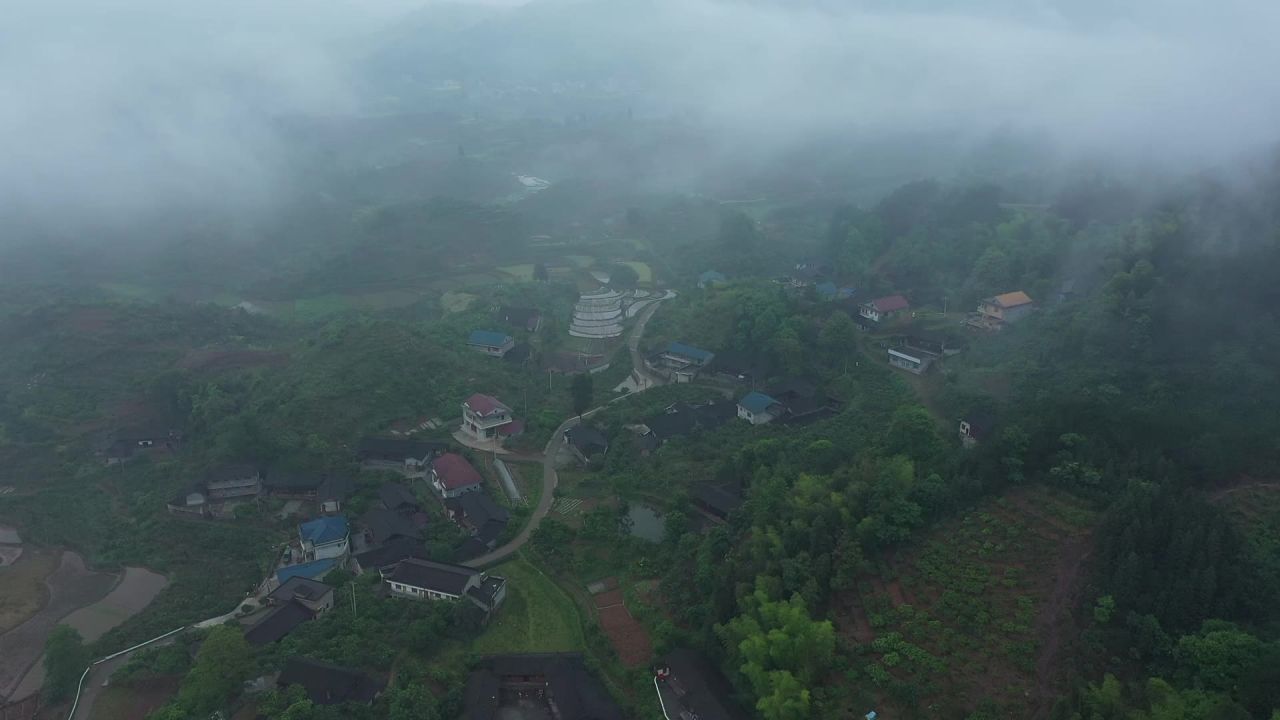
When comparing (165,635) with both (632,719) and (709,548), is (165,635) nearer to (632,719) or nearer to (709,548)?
(632,719)

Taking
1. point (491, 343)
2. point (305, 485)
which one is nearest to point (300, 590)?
point (305, 485)

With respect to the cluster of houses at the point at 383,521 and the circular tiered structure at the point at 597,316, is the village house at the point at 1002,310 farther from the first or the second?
the cluster of houses at the point at 383,521

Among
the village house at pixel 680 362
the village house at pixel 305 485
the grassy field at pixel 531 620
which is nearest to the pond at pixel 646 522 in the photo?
the grassy field at pixel 531 620

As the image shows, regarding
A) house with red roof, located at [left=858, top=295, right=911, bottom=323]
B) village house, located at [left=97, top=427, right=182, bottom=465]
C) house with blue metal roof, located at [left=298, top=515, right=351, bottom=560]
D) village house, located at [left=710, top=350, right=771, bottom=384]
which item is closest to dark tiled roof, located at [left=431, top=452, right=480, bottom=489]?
house with blue metal roof, located at [left=298, top=515, right=351, bottom=560]

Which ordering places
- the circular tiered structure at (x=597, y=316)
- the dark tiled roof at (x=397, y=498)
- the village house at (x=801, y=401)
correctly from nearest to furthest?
the dark tiled roof at (x=397, y=498) → the village house at (x=801, y=401) → the circular tiered structure at (x=597, y=316)

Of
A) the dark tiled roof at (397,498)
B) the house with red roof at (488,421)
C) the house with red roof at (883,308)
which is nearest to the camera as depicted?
the dark tiled roof at (397,498)

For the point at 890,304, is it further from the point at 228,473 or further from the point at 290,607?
the point at 290,607

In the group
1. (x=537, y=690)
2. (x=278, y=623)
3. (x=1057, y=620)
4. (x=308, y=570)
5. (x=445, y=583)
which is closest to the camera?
(x=1057, y=620)
